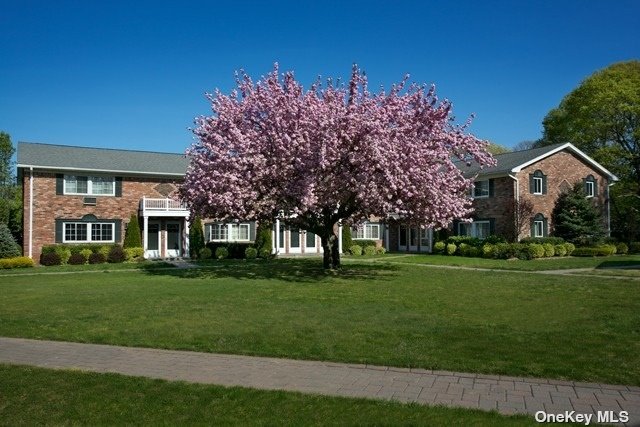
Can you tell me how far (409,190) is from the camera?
A: 17.7 metres

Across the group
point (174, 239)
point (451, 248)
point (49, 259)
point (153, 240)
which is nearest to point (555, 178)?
point (451, 248)

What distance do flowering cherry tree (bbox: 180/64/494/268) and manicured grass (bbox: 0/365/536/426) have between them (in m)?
11.3

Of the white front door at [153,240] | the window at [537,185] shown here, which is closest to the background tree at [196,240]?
the white front door at [153,240]

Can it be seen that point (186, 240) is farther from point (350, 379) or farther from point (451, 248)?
point (350, 379)

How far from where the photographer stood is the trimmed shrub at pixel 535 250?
28.3 meters

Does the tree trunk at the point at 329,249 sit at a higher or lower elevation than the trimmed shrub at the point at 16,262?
higher

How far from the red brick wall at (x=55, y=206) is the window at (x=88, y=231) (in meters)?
0.48

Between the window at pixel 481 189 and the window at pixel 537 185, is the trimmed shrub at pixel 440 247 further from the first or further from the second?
the window at pixel 537 185

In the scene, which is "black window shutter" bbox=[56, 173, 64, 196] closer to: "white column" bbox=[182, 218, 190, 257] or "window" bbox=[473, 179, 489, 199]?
"white column" bbox=[182, 218, 190, 257]

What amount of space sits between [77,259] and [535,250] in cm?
2433

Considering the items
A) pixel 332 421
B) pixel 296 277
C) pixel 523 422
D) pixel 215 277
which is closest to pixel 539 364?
pixel 523 422

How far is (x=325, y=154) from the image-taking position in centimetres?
1691

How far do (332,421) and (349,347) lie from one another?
2.95m

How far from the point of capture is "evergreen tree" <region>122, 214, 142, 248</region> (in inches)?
1211
